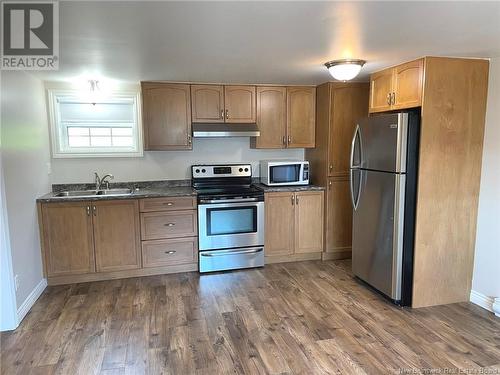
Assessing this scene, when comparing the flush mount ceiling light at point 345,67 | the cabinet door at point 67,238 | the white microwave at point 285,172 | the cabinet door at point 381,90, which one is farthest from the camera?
the white microwave at point 285,172

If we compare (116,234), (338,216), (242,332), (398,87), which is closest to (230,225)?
(116,234)

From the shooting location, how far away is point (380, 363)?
7.62 feet

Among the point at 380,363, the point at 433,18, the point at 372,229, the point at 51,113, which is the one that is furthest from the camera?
the point at 51,113

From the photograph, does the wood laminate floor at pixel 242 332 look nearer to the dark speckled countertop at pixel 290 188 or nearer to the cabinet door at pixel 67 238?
the cabinet door at pixel 67 238

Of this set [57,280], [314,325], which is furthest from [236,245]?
[57,280]

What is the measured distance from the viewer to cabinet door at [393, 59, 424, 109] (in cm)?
292

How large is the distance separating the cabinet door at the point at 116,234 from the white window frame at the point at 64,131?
81cm

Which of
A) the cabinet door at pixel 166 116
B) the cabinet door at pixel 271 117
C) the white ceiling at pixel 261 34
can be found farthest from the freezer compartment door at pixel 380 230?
the cabinet door at pixel 166 116

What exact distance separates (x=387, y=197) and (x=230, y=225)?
176 cm

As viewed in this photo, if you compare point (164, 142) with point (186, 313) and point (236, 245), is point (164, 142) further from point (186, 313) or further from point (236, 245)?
point (186, 313)

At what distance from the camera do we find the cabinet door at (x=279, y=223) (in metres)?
4.17

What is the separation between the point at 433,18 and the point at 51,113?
3885 mm

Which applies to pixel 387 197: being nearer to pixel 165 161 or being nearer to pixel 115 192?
pixel 165 161

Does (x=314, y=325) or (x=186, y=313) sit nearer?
(x=314, y=325)
